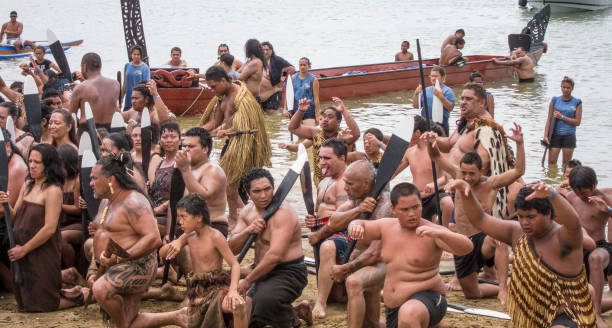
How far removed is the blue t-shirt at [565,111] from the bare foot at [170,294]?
22.4 feet

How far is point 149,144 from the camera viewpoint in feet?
24.2

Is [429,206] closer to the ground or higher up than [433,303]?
closer to the ground

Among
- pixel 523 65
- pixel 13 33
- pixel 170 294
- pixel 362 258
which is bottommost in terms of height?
pixel 523 65

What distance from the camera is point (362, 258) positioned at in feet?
18.4

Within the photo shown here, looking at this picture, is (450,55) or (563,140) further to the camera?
(450,55)

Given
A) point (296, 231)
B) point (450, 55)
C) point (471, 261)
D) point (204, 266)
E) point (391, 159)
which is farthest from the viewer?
point (450, 55)

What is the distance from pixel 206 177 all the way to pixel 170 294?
3.44 feet

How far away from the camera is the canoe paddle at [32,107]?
8.16 m

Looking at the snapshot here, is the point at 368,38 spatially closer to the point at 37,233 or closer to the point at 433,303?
the point at 37,233

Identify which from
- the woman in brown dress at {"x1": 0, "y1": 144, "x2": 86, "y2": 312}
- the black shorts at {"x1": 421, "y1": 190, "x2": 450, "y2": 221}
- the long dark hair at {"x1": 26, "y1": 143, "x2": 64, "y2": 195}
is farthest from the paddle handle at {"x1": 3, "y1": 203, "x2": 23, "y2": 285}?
the black shorts at {"x1": 421, "y1": 190, "x2": 450, "y2": 221}

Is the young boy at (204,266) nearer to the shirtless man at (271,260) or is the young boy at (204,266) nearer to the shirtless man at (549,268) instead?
the shirtless man at (271,260)

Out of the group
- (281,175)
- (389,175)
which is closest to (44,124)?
(281,175)

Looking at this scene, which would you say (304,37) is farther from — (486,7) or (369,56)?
(486,7)

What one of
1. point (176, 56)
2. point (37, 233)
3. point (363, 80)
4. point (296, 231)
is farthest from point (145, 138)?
point (363, 80)
